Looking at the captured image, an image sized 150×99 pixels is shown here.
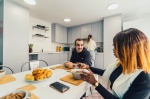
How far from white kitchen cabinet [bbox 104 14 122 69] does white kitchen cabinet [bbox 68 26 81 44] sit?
1531 millimetres

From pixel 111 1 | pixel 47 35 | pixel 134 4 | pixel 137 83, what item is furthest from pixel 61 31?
pixel 137 83

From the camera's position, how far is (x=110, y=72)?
3.02 feet

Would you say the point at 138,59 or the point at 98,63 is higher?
the point at 138,59

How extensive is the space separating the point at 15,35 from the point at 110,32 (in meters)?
3.12

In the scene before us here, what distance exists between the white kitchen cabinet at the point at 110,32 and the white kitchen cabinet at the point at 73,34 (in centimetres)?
153

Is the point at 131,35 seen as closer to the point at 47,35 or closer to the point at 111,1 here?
the point at 111,1

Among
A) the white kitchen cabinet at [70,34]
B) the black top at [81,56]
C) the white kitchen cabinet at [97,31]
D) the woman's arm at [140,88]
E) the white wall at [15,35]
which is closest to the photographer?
the woman's arm at [140,88]

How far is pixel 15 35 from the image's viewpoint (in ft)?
7.58

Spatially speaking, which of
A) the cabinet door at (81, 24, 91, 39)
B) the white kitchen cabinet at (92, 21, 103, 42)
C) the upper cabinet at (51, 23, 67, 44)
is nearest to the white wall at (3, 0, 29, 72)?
the upper cabinet at (51, 23, 67, 44)

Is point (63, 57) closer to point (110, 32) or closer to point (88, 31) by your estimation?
point (88, 31)

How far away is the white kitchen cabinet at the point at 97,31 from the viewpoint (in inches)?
146

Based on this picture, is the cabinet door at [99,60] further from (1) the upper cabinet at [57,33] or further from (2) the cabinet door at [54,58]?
(1) the upper cabinet at [57,33]

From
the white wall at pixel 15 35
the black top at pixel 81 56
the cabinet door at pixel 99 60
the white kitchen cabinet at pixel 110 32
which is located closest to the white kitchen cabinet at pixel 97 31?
the white kitchen cabinet at pixel 110 32

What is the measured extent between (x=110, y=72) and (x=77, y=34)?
3703 mm
